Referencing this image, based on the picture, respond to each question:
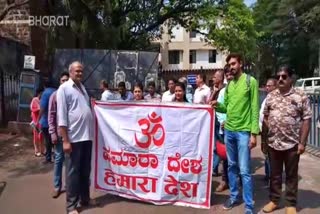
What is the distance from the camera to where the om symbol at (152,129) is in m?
6.93

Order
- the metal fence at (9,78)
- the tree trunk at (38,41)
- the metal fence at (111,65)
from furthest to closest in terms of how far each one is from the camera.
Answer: the tree trunk at (38,41), the metal fence at (111,65), the metal fence at (9,78)

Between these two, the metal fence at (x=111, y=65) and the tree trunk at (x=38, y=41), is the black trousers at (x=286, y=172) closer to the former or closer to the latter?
the metal fence at (x=111, y=65)

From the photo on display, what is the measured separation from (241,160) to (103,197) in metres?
2.27

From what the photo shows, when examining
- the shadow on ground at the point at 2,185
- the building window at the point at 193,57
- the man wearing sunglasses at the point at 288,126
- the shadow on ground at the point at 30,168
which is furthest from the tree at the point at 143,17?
the building window at the point at 193,57

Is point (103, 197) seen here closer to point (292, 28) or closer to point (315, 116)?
point (315, 116)

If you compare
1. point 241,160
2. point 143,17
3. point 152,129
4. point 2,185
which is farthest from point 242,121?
point 143,17

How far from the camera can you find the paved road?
6.82 m

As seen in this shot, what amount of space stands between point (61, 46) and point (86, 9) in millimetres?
4768

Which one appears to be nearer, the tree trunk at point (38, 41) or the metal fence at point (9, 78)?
the metal fence at point (9, 78)

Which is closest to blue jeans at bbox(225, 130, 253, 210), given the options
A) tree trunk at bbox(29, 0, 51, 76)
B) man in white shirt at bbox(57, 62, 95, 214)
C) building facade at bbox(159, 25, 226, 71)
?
man in white shirt at bbox(57, 62, 95, 214)

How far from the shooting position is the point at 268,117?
6508 millimetres

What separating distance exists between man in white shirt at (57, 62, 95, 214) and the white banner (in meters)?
0.45

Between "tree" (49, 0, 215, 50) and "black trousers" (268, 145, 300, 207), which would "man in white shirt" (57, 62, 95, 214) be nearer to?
"black trousers" (268, 145, 300, 207)

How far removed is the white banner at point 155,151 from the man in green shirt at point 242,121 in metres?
0.35
